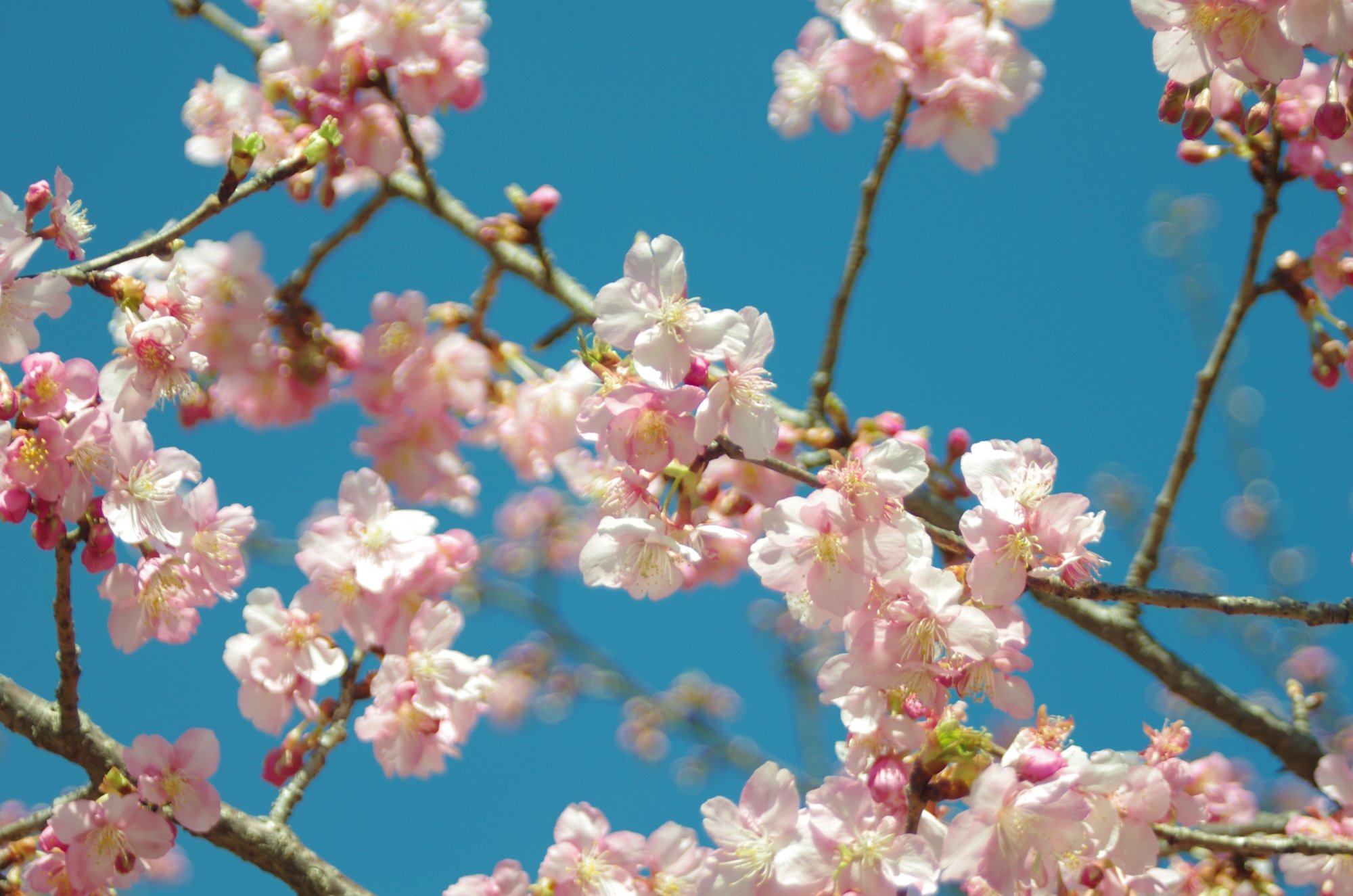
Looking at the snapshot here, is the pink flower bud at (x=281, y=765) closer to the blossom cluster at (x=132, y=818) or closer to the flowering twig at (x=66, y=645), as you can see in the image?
the blossom cluster at (x=132, y=818)

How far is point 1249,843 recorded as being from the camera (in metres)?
1.75

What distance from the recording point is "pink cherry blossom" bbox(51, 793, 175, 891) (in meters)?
1.79

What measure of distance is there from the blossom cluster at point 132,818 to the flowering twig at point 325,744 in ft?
0.41

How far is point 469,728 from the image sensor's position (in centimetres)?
215

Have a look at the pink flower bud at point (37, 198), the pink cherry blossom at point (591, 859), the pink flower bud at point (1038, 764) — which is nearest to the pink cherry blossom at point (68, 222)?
the pink flower bud at point (37, 198)

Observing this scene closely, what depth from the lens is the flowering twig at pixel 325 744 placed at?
1.98 m

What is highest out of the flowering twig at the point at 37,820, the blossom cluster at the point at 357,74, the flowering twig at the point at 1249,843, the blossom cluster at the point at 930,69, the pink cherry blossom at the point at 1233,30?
the blossom cluster at the point at 930,69

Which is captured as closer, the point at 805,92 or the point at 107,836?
the point at 107,836

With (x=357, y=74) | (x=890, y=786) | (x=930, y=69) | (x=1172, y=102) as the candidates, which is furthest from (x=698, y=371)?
(x=357, y=74)

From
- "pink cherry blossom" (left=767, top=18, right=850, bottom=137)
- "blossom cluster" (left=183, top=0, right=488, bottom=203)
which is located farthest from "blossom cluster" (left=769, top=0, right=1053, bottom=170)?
"blossom cluster" (left=183, top=0, right=488, bottom=203)

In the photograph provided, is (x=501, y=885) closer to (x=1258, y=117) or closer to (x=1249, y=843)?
(x=1249, y=843)

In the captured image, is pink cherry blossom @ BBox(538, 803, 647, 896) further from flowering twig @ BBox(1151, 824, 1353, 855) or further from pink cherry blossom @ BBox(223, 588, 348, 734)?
flowering twig @ BBox(1151, 824, 1353, 855)

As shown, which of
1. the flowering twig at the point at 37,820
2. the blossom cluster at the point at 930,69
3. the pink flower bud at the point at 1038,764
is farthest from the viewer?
the blossom cluster at the point at 930,69

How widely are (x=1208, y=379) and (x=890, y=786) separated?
1.43 metres
